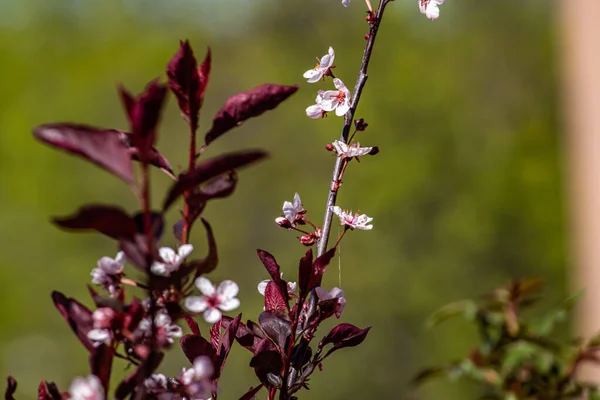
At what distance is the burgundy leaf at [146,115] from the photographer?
1.69ft

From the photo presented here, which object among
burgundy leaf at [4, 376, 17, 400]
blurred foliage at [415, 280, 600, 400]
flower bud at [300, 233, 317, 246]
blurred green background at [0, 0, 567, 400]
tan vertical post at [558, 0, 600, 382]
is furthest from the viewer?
blurred green background at [0, 0, 567, 400]

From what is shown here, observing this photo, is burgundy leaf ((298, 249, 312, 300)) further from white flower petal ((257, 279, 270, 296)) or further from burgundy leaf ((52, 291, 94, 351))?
burgundy leaf ((52, 291, 94, 351))

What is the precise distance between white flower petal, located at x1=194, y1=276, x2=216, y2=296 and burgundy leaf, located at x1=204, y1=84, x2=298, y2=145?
113 mm

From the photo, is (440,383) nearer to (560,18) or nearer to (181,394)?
(560,18)

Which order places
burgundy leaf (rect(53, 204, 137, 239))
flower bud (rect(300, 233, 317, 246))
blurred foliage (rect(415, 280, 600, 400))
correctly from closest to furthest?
burgundy leaf (rect(53, 204, 137, 239)), flower bud (rect(300, 233, 317, 246)), blurred foliage (rect(415, 280, 600, 400))

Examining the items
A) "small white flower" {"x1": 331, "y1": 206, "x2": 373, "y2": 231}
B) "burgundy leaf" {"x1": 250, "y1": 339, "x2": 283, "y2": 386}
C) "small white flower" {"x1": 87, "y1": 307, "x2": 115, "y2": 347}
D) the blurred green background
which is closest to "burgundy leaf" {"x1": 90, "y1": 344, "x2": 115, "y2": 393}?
"small white flower" {"x1": 87, "y1": 307, "x2": 115, "y2": 347}

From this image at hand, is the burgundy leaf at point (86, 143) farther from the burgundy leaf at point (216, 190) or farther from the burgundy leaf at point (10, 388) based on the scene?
the burgundy leaf at point (10, 388)

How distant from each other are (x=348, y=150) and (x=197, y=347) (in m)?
0.23

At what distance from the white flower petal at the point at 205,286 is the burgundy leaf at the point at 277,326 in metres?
0.08

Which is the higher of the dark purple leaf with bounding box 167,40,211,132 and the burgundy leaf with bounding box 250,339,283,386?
the dark purple leaf with bounding box 167,40,211,132

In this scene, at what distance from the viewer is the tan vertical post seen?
495 cm

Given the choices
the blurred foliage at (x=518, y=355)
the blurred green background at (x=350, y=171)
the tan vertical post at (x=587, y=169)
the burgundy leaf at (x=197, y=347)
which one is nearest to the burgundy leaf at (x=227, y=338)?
the burgundy leaf at (x=197, y=347)

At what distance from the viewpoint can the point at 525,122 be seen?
7.80 metres

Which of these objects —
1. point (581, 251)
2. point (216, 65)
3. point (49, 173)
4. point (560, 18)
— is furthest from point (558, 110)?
point (49, 173)
